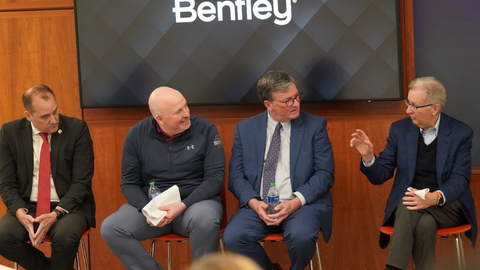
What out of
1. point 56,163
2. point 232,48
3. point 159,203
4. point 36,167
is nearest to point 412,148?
point 232,48

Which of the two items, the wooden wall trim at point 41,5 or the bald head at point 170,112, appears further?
the wooden wall trim at point 41,5

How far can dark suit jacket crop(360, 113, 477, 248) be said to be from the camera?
3.89 m

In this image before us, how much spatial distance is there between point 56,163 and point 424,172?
2419mm

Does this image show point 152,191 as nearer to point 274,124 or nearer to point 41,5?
point 274,124

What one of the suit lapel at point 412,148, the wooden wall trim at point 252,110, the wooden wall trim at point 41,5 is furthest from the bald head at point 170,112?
the suit lapel at point 412,148

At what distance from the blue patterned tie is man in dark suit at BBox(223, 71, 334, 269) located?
2 cm

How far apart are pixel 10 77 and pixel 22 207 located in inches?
49.2

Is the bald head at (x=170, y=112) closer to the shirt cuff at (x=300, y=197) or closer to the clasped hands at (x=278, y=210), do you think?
the clasped hands at (x=278, y=210)

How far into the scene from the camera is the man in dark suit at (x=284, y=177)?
154 inches

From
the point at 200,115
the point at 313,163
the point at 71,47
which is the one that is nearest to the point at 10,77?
the point at 71,47

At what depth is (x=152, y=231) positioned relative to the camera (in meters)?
4.06

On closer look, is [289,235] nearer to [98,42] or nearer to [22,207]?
[22,207]

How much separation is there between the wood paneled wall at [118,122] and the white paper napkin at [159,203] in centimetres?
84

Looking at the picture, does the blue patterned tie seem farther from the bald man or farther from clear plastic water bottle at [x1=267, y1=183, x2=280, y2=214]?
the bald man
